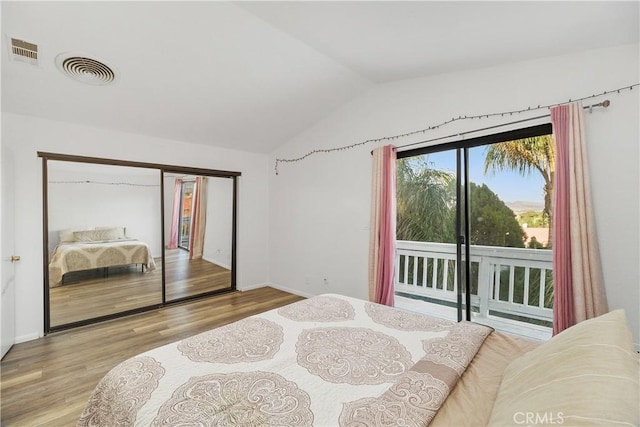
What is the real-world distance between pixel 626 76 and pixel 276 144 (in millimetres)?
3876

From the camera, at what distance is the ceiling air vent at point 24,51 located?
2.06 m

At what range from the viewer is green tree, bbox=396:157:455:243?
315cm

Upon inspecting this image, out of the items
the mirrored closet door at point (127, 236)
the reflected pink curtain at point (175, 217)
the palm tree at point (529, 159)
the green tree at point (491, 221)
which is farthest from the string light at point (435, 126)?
the reflected pink curtain at point (175, 217)

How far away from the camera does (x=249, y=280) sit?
4.70 meters

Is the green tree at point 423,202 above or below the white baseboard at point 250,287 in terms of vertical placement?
above

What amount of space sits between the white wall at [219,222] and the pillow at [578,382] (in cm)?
406

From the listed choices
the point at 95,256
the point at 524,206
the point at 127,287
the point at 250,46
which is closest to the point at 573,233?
the point at 524,206

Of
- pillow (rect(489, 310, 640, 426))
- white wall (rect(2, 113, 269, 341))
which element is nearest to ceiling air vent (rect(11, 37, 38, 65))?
white wall (rect(2, 113, 269, 341))

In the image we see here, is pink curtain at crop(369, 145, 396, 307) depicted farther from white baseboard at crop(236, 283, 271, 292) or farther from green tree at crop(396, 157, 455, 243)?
white baseboard at crop(236, 283, 271, 292)

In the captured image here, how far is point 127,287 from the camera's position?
11.8 ft

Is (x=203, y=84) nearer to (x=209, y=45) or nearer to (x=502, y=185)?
(x=209, y=45)

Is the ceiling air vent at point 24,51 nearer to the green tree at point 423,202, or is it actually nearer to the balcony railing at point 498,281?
the green tree at point 423,202

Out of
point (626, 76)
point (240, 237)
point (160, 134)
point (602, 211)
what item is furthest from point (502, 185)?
point (160, 134)

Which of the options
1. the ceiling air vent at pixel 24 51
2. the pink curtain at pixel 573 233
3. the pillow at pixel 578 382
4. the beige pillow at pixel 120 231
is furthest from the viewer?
the beige pillow at pixel 120 231
